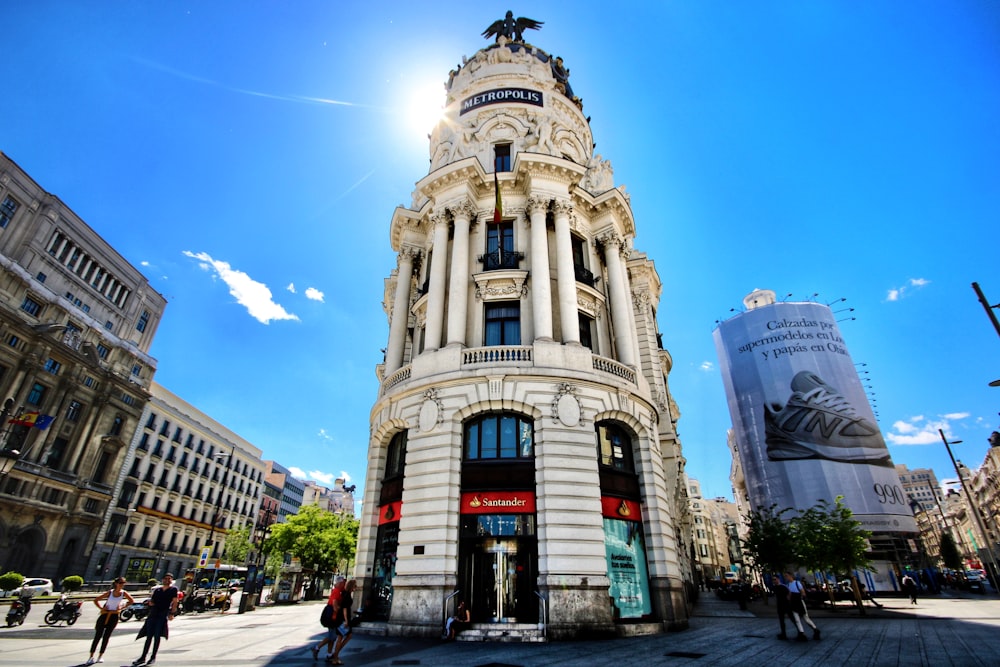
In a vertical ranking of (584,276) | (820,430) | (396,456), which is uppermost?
(820,430)

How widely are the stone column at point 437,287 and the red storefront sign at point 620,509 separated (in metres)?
9.56

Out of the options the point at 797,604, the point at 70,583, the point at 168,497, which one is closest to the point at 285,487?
the point at 168,497

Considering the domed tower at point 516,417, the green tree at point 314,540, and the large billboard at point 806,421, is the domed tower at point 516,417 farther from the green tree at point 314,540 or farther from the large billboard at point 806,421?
the large billboard at point 806,421

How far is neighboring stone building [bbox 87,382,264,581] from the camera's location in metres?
54.1

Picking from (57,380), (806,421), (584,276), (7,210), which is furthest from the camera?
(806,421)

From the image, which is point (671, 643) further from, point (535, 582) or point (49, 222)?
point (49, 222)

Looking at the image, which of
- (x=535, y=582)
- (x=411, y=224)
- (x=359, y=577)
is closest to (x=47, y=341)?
(x=411, y=224)

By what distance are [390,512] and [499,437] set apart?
18.0 feet

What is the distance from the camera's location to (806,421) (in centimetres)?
5244

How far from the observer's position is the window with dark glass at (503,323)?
73.8 ft

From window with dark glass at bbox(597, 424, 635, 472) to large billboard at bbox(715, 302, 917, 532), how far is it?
131 ft

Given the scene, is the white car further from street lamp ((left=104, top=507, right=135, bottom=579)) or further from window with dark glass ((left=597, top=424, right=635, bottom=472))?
window with dark glass ((left=597, top=424, right=635, bottom=472))

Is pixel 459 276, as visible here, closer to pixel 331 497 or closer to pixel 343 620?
pixel 343 620

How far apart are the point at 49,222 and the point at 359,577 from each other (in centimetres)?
5392
